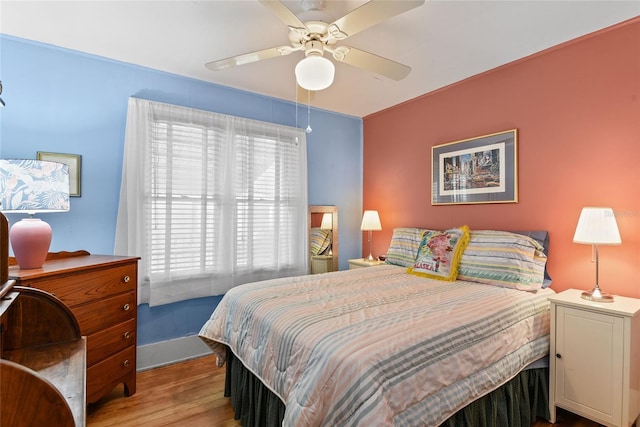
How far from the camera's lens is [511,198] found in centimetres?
260

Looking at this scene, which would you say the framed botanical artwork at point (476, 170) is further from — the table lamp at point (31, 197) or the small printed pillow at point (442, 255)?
the table lamp at point (31, 197)

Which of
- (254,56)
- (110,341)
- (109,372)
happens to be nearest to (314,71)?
(254,56)

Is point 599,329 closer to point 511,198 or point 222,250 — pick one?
point 511,198

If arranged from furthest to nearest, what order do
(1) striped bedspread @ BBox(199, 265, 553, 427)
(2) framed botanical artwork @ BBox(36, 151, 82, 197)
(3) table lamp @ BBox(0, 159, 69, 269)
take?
(2) framed botanical artwork @ BBox(36, 151, 82, 197) < (3) table lamp @ BBox(0, 159, 69, 269) < (1) striped bedspread @ BBox(199, 265, 553, 427)

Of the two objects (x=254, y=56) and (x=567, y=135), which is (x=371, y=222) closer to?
(x=567, y=135)

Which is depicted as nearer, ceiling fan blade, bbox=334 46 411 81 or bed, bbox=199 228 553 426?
bed, bbox=199 228 553 426

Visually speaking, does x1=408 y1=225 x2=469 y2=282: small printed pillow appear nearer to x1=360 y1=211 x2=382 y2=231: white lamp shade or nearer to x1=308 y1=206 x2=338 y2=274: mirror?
x1=360 y1=211 x2=382 y2=231: white lamp shade

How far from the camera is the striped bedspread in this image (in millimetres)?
1178

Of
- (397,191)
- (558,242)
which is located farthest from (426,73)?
(558,242)

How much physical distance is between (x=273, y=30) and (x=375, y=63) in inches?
29.7

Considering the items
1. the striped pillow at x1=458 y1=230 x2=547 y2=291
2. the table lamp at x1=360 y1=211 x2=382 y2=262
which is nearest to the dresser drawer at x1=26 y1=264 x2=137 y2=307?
the table lamp at x1=360 y1=211 x2=382 y2=262

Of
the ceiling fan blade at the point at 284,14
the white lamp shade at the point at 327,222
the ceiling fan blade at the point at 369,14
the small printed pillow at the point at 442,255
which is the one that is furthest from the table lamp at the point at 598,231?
the white lamp shade at the point at 327,222

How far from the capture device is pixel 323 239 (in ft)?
12.2

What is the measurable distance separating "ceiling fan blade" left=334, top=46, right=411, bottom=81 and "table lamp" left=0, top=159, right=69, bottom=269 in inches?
70.4
